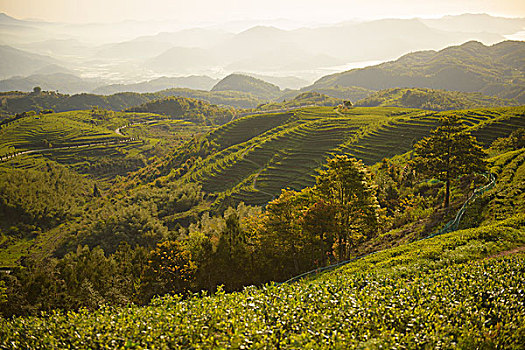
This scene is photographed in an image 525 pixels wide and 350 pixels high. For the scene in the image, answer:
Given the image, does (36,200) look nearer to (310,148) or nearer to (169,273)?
(310,148)

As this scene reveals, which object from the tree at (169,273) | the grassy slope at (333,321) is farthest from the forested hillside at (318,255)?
the tree at (169,273)

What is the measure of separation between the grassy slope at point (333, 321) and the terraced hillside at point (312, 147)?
6356 centimetres

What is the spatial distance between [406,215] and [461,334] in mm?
27689

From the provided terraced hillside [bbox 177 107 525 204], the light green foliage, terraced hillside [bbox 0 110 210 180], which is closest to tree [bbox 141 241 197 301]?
terraced hillside [bbox 177 107 525 204]

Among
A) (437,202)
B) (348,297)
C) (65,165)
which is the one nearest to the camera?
(348,297)

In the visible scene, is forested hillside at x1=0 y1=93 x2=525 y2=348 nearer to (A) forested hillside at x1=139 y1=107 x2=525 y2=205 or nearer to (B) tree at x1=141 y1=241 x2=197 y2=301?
(B) tree at x1=141 y1=241 x2=197 y2=301

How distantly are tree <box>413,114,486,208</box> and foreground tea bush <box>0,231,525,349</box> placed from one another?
67.5 feet

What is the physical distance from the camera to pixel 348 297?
11.9m

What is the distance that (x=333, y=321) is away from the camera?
9.98 metres

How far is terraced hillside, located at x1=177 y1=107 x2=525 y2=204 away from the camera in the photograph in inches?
3142

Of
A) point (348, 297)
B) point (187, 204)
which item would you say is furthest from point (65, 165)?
point (348, 297)

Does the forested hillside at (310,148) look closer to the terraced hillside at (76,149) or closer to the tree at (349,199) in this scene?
the tree at (349,199)

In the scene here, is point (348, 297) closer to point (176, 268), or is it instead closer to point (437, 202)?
point (176, 268)

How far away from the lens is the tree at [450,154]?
1199 inches
